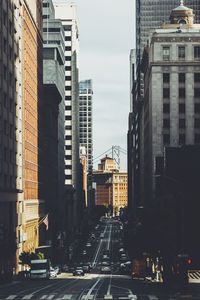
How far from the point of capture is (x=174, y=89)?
501 feet

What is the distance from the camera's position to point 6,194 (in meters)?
95.6

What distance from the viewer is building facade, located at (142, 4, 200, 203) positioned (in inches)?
5950

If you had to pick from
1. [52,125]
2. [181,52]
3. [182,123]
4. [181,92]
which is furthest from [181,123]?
[52,125]

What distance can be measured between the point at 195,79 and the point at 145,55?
2045 centimetres

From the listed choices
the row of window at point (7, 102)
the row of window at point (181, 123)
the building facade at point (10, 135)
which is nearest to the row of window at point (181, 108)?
the row of window at point (181, 123)

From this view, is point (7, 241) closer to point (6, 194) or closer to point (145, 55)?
point (6, 194)

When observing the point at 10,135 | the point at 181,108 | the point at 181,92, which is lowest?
the point at 10,135

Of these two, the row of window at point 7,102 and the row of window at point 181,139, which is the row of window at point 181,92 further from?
the row of window at point 7,102

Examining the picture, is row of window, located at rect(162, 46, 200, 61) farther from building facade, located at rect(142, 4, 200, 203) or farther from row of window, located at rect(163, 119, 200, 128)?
row of window, located at rect(163, 119, 200, 128)

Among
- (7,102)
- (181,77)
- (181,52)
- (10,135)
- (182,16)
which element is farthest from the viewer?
(182,16)

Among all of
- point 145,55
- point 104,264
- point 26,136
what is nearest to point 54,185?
point 145,55

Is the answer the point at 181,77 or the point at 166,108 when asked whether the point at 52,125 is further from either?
the point at 181,77

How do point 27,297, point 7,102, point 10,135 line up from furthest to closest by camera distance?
point 10,135, point 7,102, point 27,297

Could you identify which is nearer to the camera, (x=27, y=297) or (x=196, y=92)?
(x=27, y=297)
